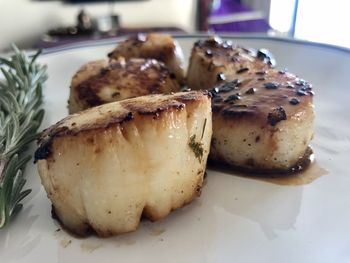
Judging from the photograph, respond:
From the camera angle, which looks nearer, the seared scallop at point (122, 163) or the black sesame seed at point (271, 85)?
the seared scallop at point (122, 163)

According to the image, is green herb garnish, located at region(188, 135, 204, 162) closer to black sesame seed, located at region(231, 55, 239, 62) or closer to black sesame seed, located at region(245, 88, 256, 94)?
black sesame seed, located at region(245, 88, 256, 94)

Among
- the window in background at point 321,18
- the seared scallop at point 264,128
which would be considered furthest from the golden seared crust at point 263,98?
the window in background at point 321,18

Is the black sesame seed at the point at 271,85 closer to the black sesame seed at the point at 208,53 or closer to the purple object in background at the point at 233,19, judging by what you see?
the black sesame seed at the point at 208,53

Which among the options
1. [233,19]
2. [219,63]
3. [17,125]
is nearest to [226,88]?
[219,63]

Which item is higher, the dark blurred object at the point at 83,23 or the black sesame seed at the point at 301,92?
the black sesame seed at the point at 301,92

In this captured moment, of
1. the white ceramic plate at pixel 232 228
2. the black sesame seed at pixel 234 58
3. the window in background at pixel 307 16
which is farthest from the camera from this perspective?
the window in background at pixel 307 16

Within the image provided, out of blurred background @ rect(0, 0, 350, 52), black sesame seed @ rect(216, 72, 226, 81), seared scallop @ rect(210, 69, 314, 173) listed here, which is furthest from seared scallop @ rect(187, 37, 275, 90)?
blurred background @ rect(0, 0, 350, 52)

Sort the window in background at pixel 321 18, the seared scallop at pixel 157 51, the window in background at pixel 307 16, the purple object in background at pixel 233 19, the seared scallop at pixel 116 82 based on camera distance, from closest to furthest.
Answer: the seared scallop at pixel 116 82 < the seared scallop at pixel 157 51 < the purple object in background at pixel 233 19 < the window in background at pixel 321 18 < the window in background at pixel 307 16

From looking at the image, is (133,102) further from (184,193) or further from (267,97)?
(267,97)
